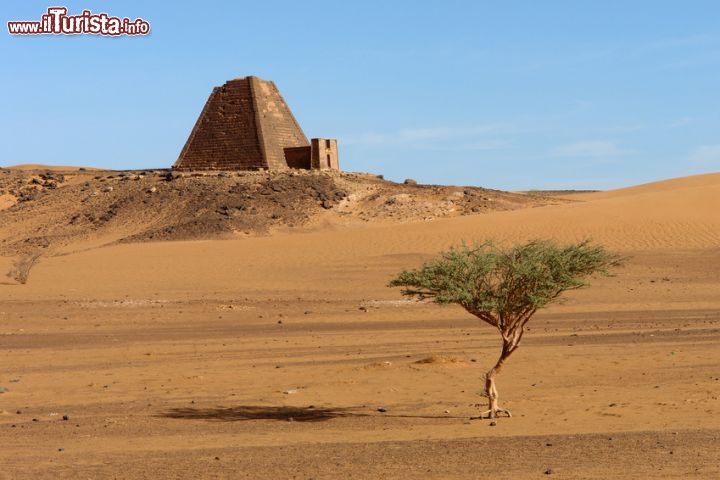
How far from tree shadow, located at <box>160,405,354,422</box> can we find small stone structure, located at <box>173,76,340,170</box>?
113 ft

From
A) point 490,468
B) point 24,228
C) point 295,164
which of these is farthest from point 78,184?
point 490,468

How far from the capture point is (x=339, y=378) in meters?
14.8

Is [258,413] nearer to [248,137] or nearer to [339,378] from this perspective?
[339,378]

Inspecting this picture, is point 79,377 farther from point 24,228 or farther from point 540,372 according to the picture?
point 24,228

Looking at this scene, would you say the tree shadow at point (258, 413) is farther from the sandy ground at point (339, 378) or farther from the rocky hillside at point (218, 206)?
the rocky hillside at point (218, 206)

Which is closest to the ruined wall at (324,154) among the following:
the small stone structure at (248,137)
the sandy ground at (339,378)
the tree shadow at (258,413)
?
the small stone structure at (248,137)

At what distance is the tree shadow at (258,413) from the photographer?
12.0 metres

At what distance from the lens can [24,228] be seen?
1809 inches

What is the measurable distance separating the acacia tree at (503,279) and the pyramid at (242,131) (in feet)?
116

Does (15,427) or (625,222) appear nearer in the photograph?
(15,427)

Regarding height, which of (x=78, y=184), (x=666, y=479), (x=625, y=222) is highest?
(x=78, y=184)

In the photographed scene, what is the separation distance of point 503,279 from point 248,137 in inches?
1442

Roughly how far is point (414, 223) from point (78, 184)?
60.5 ft

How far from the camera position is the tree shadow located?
12.0 metres
